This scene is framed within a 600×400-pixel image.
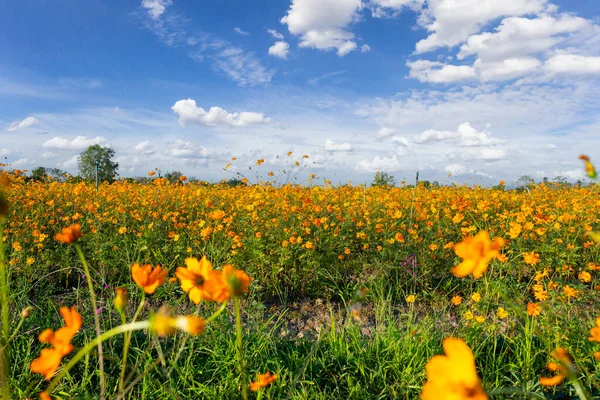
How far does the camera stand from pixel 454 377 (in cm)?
51

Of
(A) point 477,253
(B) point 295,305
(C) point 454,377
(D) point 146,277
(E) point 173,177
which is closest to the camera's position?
(C) point 454,377

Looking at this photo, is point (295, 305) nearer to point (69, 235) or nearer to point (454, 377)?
point (69, 235)

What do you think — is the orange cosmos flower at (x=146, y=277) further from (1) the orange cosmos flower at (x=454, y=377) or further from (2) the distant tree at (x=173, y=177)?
(2) the distant tree at (x=173, y=177)

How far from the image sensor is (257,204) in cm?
377

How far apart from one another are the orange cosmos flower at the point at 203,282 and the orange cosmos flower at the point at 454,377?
1.12 feet

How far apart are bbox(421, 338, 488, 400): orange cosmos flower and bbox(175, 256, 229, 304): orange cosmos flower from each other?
1.12ft

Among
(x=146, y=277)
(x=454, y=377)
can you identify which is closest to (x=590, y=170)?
(x=454, y=377)

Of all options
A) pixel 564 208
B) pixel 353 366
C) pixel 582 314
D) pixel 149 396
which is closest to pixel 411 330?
pixel 353 366

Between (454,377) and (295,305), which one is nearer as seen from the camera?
(454,377)

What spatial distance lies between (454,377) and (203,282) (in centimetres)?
42

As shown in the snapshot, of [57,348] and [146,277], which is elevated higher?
[146,277]

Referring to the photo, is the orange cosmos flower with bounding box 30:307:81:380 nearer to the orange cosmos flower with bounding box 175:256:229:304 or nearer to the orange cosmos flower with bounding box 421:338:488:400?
the orange cosmos flower with bounding box 175:256:229:304

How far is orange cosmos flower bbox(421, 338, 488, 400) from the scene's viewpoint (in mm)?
473

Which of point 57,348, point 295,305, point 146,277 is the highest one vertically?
point 146,277
